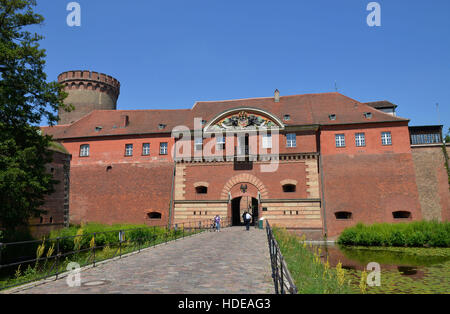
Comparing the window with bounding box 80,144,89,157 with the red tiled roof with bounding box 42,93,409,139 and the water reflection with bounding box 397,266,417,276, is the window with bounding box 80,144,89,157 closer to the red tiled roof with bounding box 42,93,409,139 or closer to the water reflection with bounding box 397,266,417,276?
the red tiled roof with bounding box 42,93,409,139

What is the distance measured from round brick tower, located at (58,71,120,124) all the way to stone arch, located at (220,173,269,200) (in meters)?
22.3

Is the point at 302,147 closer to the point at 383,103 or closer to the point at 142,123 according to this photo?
the point at 383,103

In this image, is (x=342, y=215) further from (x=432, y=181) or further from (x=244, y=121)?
(x=244, y=121)

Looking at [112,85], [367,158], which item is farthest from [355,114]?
[112,85]

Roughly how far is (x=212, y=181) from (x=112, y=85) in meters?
23.2

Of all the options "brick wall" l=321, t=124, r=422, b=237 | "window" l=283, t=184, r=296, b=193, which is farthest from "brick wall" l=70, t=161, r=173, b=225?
"brick wall" l=321, t=124, r=422, b=237

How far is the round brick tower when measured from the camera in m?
39.8

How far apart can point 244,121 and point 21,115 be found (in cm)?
1713

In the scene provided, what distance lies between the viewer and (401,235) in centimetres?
2234

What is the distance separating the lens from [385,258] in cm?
1816

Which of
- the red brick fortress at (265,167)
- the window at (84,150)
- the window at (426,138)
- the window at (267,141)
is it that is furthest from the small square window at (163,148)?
the window at (426,138)

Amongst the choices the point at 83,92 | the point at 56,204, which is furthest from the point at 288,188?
the point at 83,92

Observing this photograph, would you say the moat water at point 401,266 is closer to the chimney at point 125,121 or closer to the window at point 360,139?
the window at point 360,139

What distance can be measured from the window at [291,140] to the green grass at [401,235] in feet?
26.8
